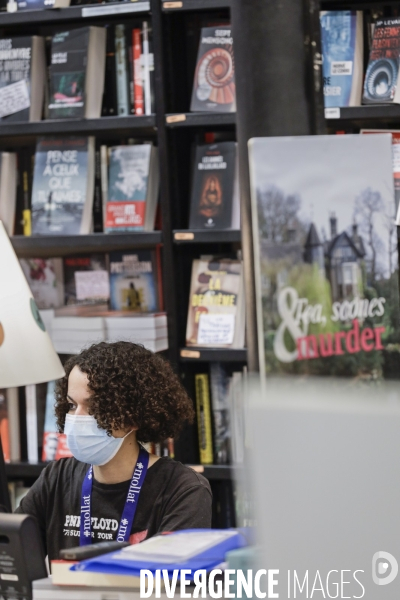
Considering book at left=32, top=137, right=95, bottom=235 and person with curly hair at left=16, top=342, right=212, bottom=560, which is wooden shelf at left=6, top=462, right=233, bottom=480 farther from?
person with curly hair at left=16, top=342, right=212, bottom=560

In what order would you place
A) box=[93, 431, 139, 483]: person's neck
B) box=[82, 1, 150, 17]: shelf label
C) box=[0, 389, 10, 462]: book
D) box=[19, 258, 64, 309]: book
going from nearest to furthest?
box=[93, 431, 139, 483]: person's neck, box=[82, 1, 150, 17]: shelf label, box=[0, 389, 10, 462]: book, box=[19, 258, 64, 309]: book

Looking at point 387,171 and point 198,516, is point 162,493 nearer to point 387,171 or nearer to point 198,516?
point 198,516

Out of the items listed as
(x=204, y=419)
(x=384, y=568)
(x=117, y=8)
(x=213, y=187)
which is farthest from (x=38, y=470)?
(x=384, y=568)

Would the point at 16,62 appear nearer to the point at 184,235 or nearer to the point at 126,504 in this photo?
the point at 184,235

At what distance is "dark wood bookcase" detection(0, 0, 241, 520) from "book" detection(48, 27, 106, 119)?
2.2 inches

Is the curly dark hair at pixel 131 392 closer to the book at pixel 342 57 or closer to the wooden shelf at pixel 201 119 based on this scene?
the wooden shelf at pixel 201 119

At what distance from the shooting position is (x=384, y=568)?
0.88 meters

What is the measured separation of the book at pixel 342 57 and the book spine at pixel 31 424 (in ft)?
5.26

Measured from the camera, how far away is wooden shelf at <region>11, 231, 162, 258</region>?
3.24 metres

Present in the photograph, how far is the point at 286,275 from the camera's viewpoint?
1043mm

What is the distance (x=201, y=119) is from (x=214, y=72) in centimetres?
21

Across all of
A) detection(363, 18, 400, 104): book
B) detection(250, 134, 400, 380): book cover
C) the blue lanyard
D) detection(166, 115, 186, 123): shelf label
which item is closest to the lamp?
the blue lanyard

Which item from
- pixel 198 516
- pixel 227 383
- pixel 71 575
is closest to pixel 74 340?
pixel 227 383

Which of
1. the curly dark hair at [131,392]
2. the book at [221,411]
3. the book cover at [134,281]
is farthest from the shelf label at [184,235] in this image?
the curly dark hair at [131,392]
